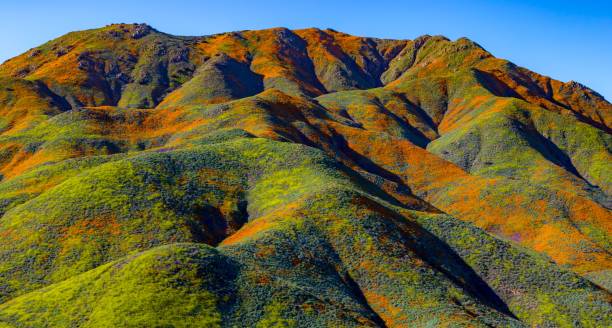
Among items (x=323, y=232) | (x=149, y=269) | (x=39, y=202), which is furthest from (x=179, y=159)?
(x=149, y=269)

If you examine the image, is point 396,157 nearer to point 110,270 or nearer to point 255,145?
point 255,145

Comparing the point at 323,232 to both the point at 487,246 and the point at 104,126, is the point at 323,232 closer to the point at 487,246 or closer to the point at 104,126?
the point at 487,246

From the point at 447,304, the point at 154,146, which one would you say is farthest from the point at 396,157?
the point at 447,304

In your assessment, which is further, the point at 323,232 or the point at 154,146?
the point at 154,146

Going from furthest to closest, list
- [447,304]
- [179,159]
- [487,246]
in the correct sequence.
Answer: [179,159]
[487,246]
[447,304]

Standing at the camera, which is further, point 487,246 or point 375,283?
point 487,246

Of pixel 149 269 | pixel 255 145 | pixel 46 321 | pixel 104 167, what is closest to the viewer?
pixel 46 321

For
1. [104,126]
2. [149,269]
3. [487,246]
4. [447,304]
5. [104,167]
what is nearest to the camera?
[149,269]

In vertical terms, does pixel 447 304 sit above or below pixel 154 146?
below

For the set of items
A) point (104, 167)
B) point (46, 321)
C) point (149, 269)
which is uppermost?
point (104, 167)

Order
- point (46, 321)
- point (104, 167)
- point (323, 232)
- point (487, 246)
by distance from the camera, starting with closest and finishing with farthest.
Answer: point (46, 321), point (323, 232), point (487, 246), point (104, 167)
